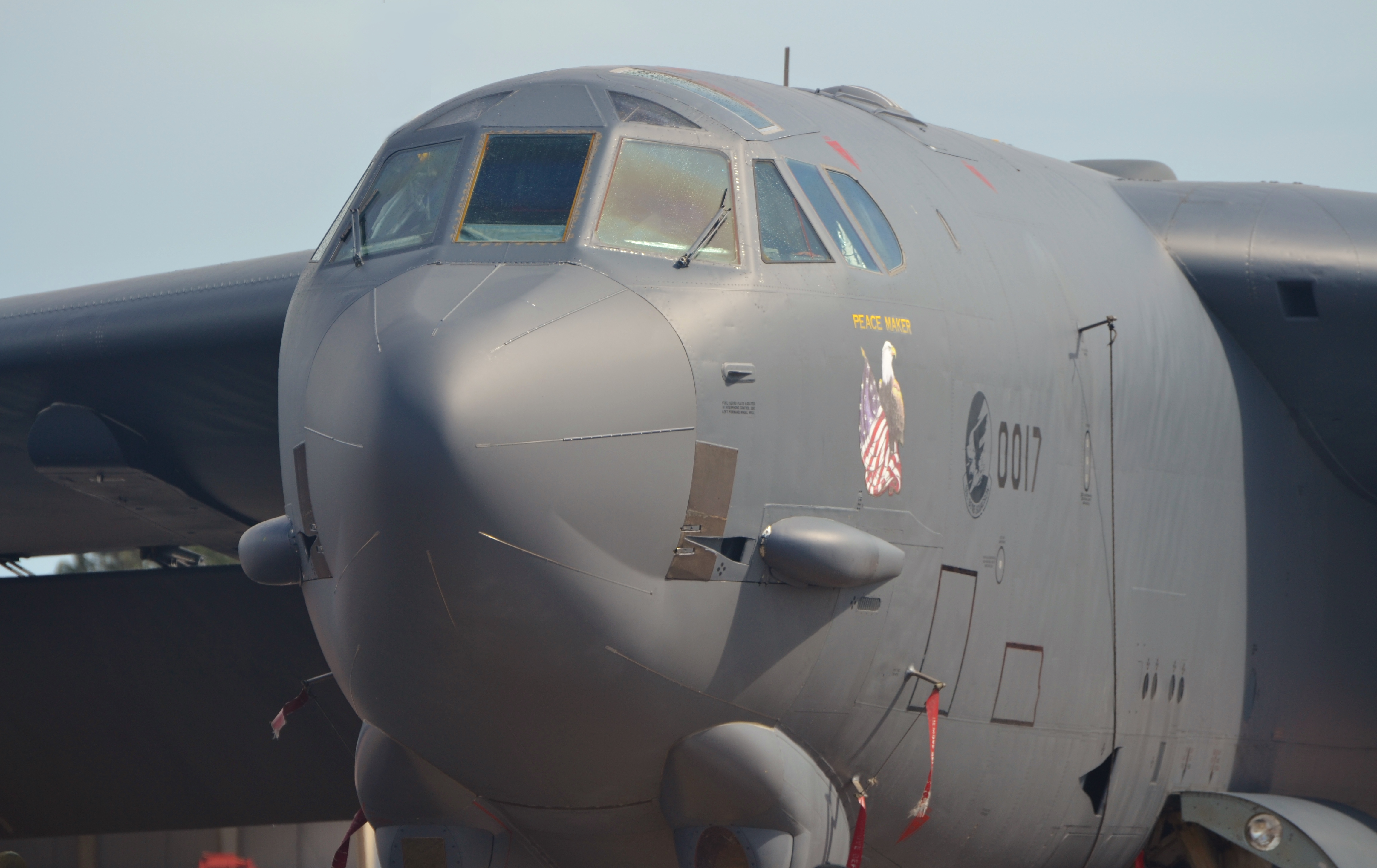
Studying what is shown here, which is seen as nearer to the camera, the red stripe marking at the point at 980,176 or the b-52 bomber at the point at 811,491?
the b-52 bomber at the point at 811,491

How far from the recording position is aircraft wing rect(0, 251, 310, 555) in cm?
971

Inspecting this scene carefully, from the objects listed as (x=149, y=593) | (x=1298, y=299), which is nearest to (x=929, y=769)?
(x=1298, y=299)

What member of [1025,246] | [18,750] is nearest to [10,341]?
[18,750]

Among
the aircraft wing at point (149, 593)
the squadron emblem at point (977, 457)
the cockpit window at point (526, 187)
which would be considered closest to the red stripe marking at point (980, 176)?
the squadron emblem at point (977, 457)

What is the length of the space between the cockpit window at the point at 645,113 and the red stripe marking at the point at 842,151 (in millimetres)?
616

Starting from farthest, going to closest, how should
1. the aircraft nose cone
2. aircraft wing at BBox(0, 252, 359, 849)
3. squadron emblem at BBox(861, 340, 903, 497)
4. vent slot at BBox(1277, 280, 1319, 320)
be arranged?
aircraft wing at BBox(0, 252, 359, 849) < vent slot at BBox(1277, 280, 1319, 320) < squadron emblem at BBox(861, 340, 903, 497) < the aircraft nose cone

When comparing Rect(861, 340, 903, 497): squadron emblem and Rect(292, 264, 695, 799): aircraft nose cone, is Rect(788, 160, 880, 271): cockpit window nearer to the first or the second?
Rect(861, 340, 903, 497): squadron emblem

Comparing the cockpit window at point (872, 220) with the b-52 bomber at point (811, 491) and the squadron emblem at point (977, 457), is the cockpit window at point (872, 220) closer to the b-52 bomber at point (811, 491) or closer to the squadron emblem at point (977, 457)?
the b-52 bomber at point (811, 491)

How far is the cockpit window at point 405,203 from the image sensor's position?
17.9 ft

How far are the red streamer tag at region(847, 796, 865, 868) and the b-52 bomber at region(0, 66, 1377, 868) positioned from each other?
0.05ft

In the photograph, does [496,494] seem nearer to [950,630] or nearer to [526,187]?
[526,187]

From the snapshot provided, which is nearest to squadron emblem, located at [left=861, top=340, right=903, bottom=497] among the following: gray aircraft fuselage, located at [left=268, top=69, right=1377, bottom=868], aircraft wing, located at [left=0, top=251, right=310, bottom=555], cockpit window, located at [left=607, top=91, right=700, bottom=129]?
gray aircraft fuselage, located at [left=268, top=69, right=1377, bottom=868]

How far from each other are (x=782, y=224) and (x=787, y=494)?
100cm

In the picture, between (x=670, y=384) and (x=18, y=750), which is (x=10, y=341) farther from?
(x=670, y=384)
